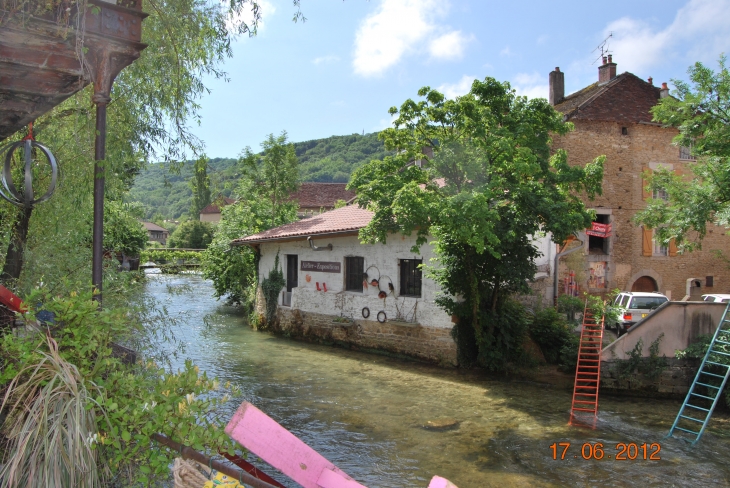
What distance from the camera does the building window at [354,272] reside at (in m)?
16.0

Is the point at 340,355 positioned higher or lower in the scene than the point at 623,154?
lower

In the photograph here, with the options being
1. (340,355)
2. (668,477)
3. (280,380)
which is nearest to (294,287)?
(340,355)

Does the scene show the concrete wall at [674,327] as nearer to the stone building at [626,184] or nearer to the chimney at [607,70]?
the stone building at [626,184]

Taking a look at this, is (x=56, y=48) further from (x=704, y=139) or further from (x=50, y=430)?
(x=704, y=139)

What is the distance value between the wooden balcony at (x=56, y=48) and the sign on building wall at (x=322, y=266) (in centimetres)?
1209

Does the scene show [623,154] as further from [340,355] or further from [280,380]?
[280,380]

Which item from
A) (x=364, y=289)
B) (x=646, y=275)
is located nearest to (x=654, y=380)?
(x=364, y=289)

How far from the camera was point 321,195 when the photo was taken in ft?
167

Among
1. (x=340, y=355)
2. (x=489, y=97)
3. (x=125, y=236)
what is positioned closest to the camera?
(x=125, y=236)

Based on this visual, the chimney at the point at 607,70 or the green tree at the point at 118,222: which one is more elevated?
the chimney at the point at 607,70

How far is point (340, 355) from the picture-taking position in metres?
15.3

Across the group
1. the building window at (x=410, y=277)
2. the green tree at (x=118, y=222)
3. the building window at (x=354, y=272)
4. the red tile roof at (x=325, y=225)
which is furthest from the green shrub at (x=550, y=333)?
the green tree at (x=118, y=222)

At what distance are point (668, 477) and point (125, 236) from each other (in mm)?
8697
